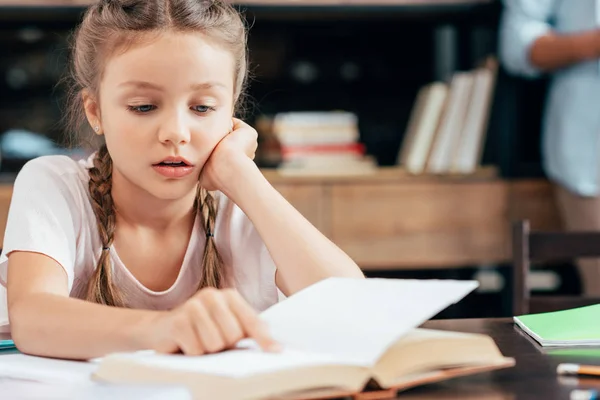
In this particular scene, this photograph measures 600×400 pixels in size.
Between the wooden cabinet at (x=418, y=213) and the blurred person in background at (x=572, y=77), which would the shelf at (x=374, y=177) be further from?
the blurred person in background at (x=572, y=77)

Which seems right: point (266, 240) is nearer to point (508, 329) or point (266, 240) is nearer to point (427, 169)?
point (508, 329)

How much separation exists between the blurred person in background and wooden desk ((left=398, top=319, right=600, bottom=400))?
61.8 inches

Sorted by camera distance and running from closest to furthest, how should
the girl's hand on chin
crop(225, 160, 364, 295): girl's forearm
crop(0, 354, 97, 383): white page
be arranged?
crop(0, 354, 97, 383): white page
crop(225, 160, 364, 295): girl's forearm
the girl's hand on chin

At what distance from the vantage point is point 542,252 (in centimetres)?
146

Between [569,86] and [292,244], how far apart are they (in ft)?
5.22

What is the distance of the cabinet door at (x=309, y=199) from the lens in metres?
2.56

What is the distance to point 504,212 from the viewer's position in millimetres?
2627

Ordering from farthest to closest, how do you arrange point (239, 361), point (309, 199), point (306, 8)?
point (306, 8) → point (309, 199) → point (239, 361)

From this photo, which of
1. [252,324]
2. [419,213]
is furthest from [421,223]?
[252,324]

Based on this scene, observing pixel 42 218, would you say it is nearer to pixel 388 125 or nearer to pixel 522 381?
pixel 522 381

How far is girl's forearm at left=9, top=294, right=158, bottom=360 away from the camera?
834 mm

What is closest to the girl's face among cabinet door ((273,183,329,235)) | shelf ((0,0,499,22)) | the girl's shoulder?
the girl's shoulder

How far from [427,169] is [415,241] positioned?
23 cm

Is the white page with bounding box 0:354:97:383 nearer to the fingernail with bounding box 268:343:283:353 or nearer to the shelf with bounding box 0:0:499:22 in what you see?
the fingernail with bounding box 268:343:283:353
